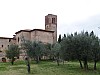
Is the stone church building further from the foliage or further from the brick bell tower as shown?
the foliage

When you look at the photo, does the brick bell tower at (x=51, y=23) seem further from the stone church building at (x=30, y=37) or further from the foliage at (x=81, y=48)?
the foliage at (x=81, y=48)

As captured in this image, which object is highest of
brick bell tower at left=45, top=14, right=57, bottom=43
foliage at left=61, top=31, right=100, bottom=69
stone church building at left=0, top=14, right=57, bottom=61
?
brick bell tower at left=45, top=14, right=57, bottom=43

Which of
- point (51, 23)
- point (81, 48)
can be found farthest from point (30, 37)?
point (81, 48)

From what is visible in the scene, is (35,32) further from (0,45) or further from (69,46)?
(69,46)

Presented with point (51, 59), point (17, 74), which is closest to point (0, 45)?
point (51, 59)

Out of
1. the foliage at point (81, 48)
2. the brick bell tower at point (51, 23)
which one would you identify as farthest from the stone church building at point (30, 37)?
the foliage at point (81, 48)

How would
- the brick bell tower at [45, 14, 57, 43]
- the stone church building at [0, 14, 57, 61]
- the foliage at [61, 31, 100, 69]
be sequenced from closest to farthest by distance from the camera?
the foliage at [61, 31, 100, 69], the stone church building at [0, 14, 57, 61], the brick bell tower at [45, 14, 57, 43]

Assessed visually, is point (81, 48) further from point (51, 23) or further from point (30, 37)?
point (51, 23)

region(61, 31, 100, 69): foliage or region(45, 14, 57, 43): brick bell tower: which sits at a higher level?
region(45, 14, 57, 43): brick bell tower

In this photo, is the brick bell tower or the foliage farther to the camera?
the brick bell tower

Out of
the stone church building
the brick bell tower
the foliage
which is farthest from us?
the brick bell tower

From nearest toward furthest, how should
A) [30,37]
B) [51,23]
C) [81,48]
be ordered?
[81,48] → [30,37] → [51,23]

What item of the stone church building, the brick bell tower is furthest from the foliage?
the brick bell tower

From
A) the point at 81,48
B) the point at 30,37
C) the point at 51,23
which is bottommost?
the point at 81,48
